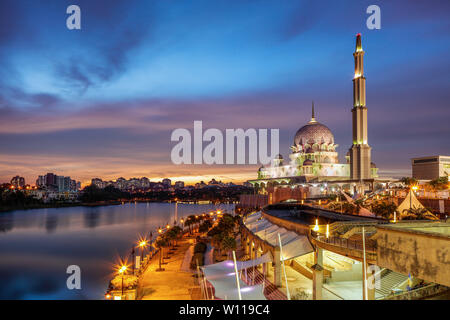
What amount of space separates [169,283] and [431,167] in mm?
81132

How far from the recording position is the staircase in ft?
45.4

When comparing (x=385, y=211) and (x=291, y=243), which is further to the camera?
(x=385, y=211)

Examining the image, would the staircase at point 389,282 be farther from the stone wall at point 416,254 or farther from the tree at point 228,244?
the tree at point 228,244

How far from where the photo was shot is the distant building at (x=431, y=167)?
Answer: 7917 centimetres

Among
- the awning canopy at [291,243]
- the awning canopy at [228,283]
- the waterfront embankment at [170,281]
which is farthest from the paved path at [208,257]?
the awning canopy at [228,283]

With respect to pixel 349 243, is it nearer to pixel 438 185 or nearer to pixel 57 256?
pixel 438 185

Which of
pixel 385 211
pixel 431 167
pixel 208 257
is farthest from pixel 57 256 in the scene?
pixel 431 167

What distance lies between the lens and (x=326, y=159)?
3014 inches

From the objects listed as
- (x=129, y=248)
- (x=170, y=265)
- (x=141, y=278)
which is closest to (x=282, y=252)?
(x=141, y=278)

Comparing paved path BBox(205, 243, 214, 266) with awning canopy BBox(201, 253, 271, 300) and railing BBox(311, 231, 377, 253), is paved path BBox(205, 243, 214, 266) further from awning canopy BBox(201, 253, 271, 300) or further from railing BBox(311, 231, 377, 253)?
railing BBox(311, 231, 377, 253)

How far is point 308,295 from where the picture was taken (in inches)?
568

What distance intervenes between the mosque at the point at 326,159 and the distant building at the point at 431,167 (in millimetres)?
16253
